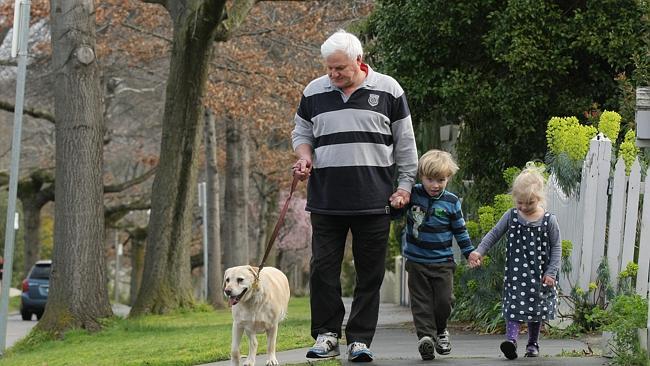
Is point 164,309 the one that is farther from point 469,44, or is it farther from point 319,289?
point 319,289

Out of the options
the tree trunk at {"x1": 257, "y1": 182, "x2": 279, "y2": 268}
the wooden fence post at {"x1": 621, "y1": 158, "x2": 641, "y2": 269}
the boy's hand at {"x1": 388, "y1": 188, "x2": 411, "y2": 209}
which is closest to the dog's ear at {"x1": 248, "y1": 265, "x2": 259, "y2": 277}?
the boy's hand at {"x1": 388, "y1": 188, "x2": 411, "y2": 209}

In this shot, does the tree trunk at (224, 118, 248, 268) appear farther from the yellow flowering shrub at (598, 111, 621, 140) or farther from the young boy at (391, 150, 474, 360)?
the young boy at (391, 150, 474, 360)

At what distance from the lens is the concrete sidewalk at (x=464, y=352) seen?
828 cm

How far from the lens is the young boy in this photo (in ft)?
27.1

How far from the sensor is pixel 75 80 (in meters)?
16.9

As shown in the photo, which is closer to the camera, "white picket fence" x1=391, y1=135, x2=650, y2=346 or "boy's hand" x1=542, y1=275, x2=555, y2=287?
"boy's hand" x1=542, y1=275, x2=555, y2=287

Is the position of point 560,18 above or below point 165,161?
above

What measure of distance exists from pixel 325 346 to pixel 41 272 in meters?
24.4

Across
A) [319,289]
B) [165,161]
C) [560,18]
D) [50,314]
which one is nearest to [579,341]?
[319,289]

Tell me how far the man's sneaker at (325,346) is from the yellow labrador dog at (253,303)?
287 mm

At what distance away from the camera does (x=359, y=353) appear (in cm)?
→ 812

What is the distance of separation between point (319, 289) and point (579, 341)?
115 inches

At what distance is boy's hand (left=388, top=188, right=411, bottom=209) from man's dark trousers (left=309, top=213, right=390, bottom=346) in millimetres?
140

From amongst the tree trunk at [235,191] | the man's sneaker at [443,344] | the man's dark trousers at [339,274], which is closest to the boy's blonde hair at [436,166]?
the man's dark trousers at [339,274]
